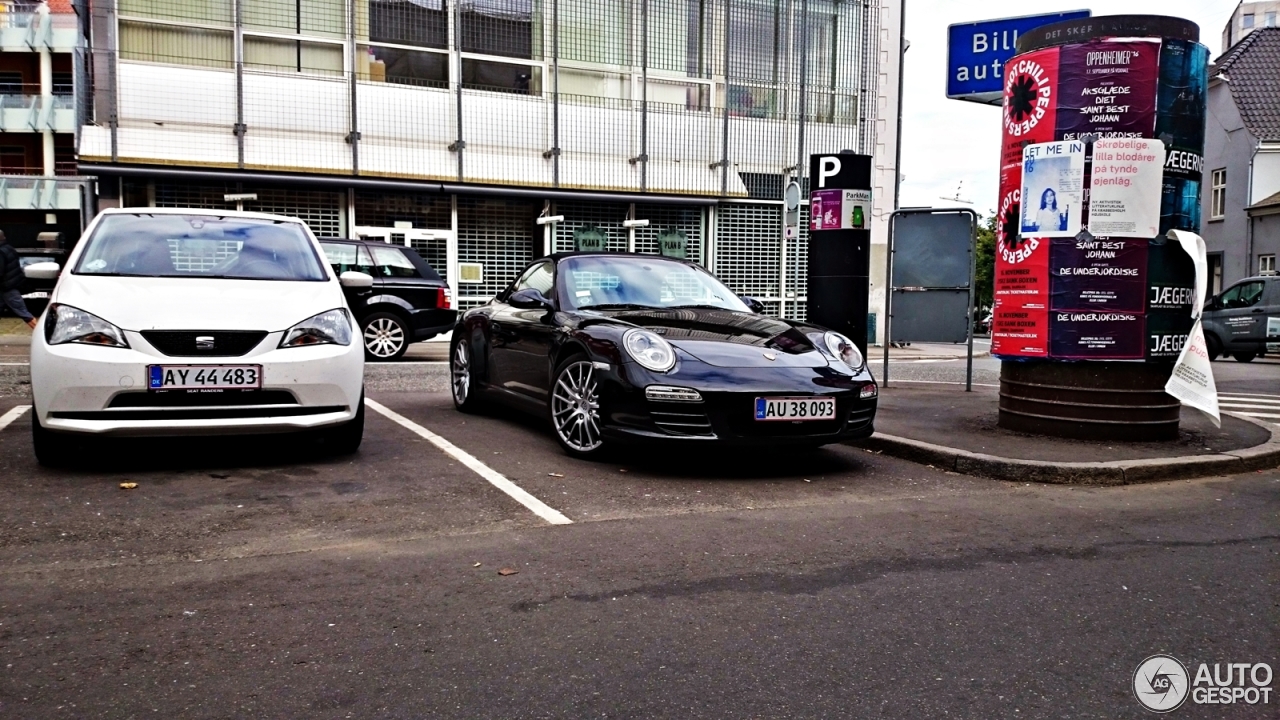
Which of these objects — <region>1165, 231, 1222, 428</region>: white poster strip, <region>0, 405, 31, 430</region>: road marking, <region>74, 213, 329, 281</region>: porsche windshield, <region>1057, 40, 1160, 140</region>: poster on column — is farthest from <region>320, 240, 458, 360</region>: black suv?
<region>1165, 231, 1222, 428</region>: white poster strip

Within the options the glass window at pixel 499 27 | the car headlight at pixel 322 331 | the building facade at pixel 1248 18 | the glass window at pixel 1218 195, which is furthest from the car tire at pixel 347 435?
the building facade at pixel 1248 18

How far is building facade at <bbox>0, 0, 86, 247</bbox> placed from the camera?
35875 millimetres

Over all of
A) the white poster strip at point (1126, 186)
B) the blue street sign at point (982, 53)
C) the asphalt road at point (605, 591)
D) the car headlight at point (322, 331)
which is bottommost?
the asphalt road at point (605, 591)

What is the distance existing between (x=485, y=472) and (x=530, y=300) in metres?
1.66

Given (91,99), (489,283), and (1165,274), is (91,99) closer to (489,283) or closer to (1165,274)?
(489,283)

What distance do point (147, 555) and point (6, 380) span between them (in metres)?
8.33

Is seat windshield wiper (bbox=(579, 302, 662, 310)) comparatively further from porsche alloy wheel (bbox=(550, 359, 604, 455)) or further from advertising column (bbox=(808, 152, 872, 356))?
advertising column (bbox=(808, 152, 872, 356))

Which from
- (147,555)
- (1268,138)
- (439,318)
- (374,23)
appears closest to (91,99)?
(374,23)

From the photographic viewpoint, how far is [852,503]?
18.6 feet

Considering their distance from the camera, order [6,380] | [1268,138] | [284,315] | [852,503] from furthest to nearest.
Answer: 1. [1268,138]
2. [6,380]
3. [284,315]
4. [852,503]

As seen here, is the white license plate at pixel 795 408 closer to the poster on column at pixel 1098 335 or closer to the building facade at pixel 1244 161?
the poster on column at pixel 1098 335

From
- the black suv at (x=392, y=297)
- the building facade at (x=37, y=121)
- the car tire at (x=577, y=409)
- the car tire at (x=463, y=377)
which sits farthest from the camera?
the building facade at (x=37, y=121)

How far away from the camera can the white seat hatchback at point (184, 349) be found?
222 inches

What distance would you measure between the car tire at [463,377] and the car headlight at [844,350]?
3.20m
